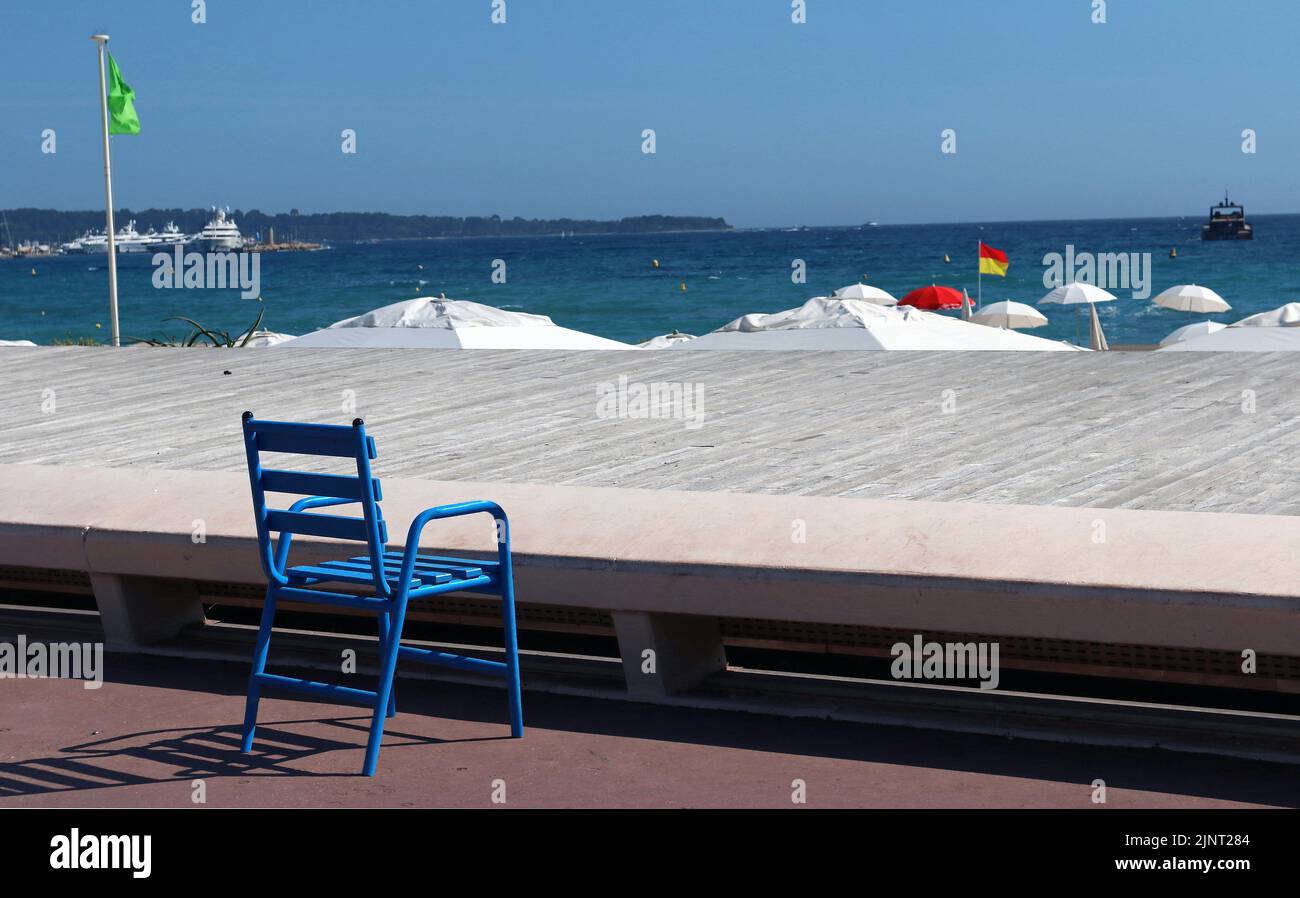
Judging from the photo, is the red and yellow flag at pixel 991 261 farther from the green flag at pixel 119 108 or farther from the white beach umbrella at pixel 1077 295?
the green flag at pixel 119 108

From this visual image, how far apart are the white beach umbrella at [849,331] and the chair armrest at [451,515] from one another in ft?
35.6

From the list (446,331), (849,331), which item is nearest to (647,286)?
(446,331)

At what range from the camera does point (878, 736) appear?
16.0ft

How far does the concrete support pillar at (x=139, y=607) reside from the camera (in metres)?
6.14

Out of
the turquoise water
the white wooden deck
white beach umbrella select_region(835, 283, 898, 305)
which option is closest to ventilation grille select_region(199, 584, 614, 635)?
the white wooden deck

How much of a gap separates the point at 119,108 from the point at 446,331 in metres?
11.0

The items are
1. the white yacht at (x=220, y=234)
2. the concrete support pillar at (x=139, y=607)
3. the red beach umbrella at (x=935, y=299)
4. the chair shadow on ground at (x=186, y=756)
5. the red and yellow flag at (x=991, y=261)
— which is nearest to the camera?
the chair shadow on ground at (x=186, y=756)

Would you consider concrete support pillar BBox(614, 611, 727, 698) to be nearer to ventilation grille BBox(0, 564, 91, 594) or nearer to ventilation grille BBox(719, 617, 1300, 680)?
ventilation grille BBox(719, 617, 1300, 680)

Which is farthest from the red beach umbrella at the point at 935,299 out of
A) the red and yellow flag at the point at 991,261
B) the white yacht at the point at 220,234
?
the white yacht at the point at 220,234

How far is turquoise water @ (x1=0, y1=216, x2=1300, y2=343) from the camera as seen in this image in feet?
208

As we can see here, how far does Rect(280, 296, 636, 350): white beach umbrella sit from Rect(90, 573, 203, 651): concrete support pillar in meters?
9.54

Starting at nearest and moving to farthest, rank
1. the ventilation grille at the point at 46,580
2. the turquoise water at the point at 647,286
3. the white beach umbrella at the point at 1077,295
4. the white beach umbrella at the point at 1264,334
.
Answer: the ventilation grille at the point at 46,580 < the white beach umbrella at the point at 1264,334 < the white beach umbrella at the point at 1077,295 < the turquoise water at the point at 647,286

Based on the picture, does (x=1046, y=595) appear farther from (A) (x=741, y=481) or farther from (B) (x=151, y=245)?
(B) (x=151, y=245)
